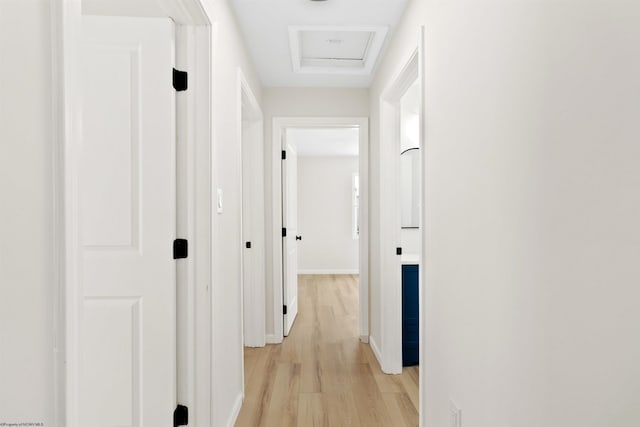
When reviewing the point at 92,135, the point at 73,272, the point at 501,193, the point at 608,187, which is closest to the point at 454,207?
the point at 501,193

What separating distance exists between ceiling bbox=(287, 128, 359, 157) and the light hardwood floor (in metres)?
2.73

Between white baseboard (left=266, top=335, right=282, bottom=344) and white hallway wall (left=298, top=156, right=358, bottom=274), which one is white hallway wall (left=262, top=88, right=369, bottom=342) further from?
white hallway wall (left=298, top=156, right=358, bottom=274)

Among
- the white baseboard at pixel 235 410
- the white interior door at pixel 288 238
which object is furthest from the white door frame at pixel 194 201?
the white interior door at pixel 288 238

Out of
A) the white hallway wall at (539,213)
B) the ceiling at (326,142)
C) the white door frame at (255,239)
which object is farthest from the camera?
the ceiling at (326,142)

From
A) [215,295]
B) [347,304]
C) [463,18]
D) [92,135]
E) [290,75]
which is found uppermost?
[290,75]

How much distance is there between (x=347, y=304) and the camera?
5.11m

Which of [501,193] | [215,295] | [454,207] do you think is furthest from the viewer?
[215,295]

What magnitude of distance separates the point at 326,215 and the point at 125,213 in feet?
20.2

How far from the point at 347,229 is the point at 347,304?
8.94 ft

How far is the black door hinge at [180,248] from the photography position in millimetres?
1617

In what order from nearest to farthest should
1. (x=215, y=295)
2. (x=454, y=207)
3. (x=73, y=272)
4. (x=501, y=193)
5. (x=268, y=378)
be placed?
(x=73, y=272), (x=501, y=193), (x=454, y=207), (x=215, y=295), (x=268, y=378)

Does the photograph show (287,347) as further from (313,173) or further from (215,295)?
(313,173)

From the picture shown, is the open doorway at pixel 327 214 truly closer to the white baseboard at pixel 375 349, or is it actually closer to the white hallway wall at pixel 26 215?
the white baseboard at pixel 375 349

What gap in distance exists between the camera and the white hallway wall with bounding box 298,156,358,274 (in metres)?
7.59
